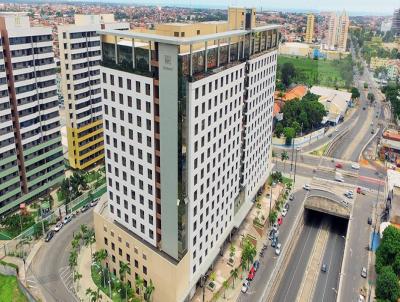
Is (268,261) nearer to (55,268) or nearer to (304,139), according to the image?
(55,268)

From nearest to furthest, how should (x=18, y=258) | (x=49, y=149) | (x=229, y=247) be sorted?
(x=18, y=258) < (x=229, y=247) < (x=49, y=149)

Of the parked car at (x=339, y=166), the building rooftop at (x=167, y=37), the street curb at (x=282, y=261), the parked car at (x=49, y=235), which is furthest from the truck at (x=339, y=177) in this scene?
the parked car at (x=49, y=235)

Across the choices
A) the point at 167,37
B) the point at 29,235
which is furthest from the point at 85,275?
the point at 167,37

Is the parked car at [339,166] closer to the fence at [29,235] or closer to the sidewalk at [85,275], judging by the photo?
the fence at [29,235]

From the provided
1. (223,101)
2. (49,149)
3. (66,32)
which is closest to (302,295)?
(223,101)

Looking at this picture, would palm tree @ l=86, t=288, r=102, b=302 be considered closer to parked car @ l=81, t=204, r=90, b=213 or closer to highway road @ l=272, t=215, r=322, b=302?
parked car @ l=81, t=204, r=90, b=213

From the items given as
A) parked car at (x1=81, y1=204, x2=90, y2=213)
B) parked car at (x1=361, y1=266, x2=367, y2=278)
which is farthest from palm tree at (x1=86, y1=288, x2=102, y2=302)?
parked car at (x1=361, y1=266, x2=367, y2=278)

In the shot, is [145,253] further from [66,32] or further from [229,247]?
[66,32]

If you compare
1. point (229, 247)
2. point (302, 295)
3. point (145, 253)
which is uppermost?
point (145, 253)
